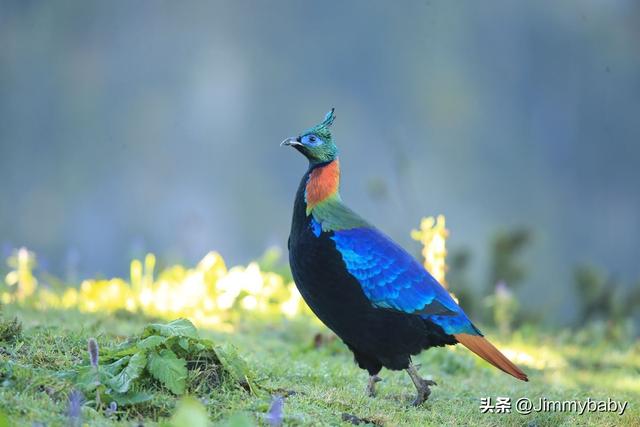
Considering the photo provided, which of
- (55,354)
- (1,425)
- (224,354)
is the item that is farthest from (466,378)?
(1,425)

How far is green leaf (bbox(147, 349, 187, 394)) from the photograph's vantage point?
345cm

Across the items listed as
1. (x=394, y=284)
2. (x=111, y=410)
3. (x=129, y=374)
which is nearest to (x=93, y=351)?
(x=111, y=410)

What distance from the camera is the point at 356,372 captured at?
4844 millimetres

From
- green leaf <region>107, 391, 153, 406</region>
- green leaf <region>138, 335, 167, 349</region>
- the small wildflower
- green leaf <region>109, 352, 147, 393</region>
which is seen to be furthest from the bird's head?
the small wildflower

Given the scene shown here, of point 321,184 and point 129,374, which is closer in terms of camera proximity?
point 129,374

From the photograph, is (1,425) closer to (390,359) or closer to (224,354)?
(224,354)

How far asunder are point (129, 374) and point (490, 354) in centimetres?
160

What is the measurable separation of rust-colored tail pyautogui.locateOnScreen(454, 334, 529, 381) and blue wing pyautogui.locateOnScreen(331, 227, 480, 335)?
0.04m

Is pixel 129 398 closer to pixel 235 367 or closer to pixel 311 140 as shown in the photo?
pixel 235 367

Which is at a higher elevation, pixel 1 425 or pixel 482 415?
pixel 482 415

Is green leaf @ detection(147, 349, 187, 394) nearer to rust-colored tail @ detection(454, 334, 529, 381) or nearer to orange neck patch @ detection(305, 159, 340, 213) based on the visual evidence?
orange neck patch @ detection(305, 159, 340, 213)

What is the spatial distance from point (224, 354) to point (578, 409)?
1.79 m

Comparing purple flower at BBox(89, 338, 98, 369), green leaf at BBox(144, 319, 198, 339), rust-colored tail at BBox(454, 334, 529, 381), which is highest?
rust-colored tail at BBox(454, 334, 529, 381)

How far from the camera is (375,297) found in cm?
405
